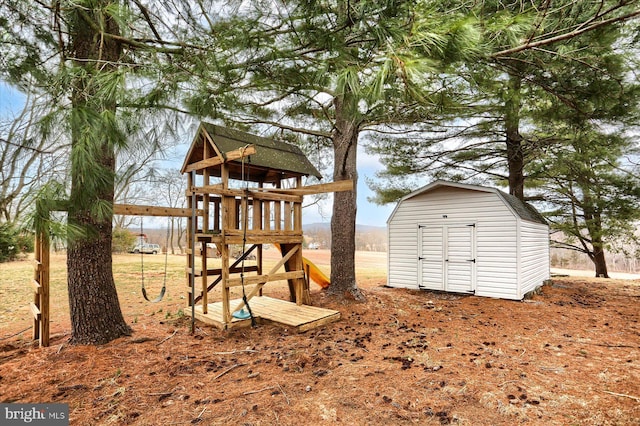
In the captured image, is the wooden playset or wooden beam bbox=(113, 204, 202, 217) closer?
wooden beam bbox=(113, 204, 202, 217)

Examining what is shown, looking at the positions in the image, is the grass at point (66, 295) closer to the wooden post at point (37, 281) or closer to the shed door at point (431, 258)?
the wooden post at point (37, 281)

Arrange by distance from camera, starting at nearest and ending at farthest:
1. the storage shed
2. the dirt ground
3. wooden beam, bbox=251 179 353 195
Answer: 1. the dirt ground
2. wooden beam, bbox=251 179 353 195
3. the storage shed

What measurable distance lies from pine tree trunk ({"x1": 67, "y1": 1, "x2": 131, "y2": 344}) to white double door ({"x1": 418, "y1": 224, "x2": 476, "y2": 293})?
6658 millimetres

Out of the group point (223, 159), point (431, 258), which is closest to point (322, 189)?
point (223, 159)

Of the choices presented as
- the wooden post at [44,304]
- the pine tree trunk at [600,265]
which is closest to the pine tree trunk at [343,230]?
the wooden post at [44,304]

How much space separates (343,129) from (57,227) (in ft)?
17.6

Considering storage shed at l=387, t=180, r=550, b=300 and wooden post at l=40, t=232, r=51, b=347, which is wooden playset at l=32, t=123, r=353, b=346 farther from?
storage shed at l=387, t=180, r=550, b=300

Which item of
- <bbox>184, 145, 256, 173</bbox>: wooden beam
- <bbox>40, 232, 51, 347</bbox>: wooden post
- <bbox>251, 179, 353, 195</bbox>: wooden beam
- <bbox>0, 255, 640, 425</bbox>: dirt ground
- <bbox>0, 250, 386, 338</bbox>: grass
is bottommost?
<bbox>0, 250, 386, 338</bbox>: grass

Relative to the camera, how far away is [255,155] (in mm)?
5102

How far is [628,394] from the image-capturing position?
2.70 meters

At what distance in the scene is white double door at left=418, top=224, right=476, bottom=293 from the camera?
7641 millimetres

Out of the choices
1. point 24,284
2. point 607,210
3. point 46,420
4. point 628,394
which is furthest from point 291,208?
point 607,210

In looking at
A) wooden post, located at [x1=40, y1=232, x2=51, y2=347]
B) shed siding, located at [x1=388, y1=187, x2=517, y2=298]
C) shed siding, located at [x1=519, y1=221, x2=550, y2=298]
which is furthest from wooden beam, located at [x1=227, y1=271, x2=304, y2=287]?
shed siding, located at [x1=519, y1=221, x2=550, y2=298]

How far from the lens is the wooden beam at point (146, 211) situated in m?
3.69
